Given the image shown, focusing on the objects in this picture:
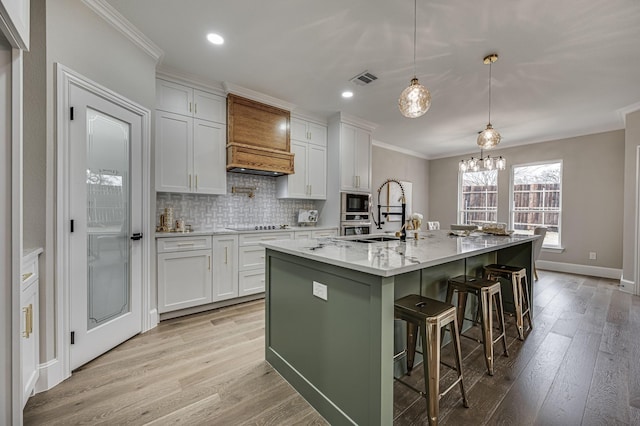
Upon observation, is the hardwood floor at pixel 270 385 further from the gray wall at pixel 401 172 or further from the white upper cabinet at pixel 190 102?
the gray wall at pixel 401 172

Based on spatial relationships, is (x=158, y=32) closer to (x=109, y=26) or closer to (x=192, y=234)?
(x=109, y=26)

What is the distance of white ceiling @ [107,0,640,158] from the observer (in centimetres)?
205

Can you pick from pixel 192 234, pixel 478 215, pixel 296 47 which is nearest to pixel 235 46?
pixel 296 47

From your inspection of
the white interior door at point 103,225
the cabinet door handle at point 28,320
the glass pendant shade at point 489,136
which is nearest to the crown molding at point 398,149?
the glass pendant shade at point 489,136

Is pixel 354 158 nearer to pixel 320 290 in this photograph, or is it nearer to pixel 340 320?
pixel 320 290

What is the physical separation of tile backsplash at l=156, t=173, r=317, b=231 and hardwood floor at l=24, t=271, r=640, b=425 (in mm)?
1367

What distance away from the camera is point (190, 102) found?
3.17 meters

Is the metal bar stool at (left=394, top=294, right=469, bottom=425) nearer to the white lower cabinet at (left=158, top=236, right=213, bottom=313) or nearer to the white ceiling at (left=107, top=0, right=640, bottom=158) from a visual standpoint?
the white ceiling at (left=107, top=0, right=640, bottom=158)

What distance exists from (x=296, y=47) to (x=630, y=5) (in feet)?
8.53

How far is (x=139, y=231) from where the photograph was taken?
2.50 meters

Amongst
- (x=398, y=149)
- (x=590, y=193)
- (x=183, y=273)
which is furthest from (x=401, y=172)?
(x=183, y=273)

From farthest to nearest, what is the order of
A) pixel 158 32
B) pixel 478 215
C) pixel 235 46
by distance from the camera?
1. pixel 478 215
2. pixel 235 46
3. pixel 158 32

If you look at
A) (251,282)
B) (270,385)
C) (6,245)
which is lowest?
(270,385)

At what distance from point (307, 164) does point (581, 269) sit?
18.4ft
